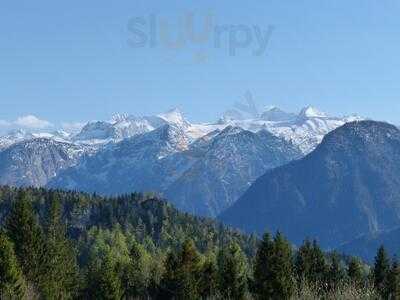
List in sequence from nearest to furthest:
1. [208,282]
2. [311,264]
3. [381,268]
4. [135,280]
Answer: [208,282]
[381,268]
[311,264]
[135,280]

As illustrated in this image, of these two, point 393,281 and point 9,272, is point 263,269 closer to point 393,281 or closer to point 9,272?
point 393,281

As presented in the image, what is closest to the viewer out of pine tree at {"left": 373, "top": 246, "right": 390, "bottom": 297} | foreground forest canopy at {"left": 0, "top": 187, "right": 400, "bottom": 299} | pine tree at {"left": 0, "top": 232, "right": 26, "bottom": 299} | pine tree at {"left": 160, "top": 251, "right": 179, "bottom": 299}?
pine tree at {"left": 0, "top": 232, "right": 26, "bottom": 299}

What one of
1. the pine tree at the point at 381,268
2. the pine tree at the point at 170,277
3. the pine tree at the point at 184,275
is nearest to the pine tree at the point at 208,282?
the pine tree at the point at 184,275

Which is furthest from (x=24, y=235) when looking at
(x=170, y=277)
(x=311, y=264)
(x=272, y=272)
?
(x=311, y=264)

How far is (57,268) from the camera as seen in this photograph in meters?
141

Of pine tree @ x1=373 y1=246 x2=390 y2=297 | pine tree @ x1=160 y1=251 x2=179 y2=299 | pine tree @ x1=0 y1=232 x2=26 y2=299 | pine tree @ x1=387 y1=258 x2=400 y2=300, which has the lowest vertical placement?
pine tree @ x1=373 y1=246 x2=390 y2=297

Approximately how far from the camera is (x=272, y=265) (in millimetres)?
121812

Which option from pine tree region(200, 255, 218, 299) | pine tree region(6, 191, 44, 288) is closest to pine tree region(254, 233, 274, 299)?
pine tree region(200, 255, 218, 299)

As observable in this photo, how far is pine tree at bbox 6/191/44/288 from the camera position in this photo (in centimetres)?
12144

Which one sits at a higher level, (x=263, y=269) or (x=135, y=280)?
(x=263, y=269)

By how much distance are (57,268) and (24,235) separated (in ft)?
66.6

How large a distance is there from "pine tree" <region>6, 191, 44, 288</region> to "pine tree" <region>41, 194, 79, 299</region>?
4.67 m

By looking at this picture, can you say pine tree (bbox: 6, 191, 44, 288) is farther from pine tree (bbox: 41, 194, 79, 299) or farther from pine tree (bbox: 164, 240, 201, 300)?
pine tree (bbox: 164, 240, 201, 300)

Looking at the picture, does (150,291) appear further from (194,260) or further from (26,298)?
(26,298)
